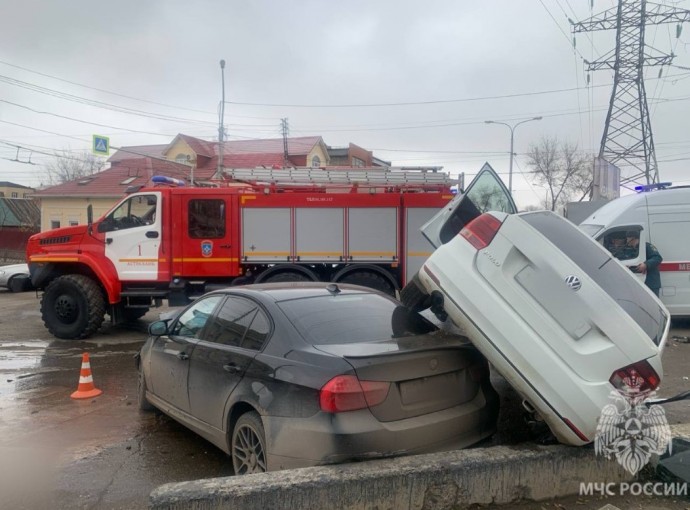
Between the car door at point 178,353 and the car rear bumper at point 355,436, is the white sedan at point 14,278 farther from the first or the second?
the car rear bumper at point 355,436

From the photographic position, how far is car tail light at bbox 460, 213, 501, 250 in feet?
11.7

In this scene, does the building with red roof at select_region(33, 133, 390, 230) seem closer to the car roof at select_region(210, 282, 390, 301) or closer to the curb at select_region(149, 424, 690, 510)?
the car roof at select_region(210, 282, 390, 301)

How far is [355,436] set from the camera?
3.09 meters

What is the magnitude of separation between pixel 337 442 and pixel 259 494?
52cm

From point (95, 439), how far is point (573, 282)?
14.2 ft

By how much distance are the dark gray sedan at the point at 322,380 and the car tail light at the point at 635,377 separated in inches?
37.1

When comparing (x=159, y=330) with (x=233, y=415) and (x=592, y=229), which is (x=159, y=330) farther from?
(x=592, y=229)

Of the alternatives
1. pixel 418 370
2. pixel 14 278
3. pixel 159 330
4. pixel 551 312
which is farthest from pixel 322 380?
pixel 14 278

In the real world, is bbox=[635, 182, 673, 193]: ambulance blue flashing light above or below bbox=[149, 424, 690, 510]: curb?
above

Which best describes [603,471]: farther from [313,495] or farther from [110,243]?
[110,243]

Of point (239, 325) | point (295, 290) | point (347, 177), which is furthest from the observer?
point (347, 177)

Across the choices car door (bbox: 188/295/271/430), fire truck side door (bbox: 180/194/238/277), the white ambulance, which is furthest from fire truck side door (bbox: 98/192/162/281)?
the white ambulance

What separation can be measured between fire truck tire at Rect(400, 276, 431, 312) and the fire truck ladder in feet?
19.6

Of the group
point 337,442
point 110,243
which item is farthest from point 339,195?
point 337,442
